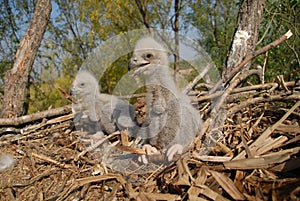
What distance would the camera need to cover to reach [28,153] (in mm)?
1915

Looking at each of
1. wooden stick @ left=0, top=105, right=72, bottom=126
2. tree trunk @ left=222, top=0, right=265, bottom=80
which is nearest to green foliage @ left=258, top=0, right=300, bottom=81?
tree trunk @ left=222, top=0, right=265, bottom=80

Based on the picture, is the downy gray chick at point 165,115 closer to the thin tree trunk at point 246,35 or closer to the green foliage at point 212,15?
the thin tree trunk at point 246,35

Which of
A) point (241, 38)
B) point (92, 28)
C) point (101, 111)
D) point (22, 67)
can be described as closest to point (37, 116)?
point (101, 111)

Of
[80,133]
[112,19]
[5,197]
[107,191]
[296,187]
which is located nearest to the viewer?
[296,187]

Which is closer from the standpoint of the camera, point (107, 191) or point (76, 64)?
point (107, 191)

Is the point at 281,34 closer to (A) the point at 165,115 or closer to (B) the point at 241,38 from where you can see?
(B) the point at 241,38

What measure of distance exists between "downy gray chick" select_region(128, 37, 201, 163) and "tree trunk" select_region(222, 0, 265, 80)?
66 cm

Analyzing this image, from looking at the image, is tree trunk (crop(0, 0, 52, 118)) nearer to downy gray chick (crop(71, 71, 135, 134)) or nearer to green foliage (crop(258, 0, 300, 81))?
downy gray chick (crop(71, 71, 135, 134))

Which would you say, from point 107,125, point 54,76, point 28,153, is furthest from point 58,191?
point 54,76

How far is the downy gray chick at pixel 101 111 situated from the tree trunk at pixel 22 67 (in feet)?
1.82

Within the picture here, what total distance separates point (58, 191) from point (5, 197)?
34 centimetres

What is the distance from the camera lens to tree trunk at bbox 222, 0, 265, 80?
2371mm

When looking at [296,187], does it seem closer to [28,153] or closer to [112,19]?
[28,153]

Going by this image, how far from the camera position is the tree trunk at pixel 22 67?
9.87 ft
